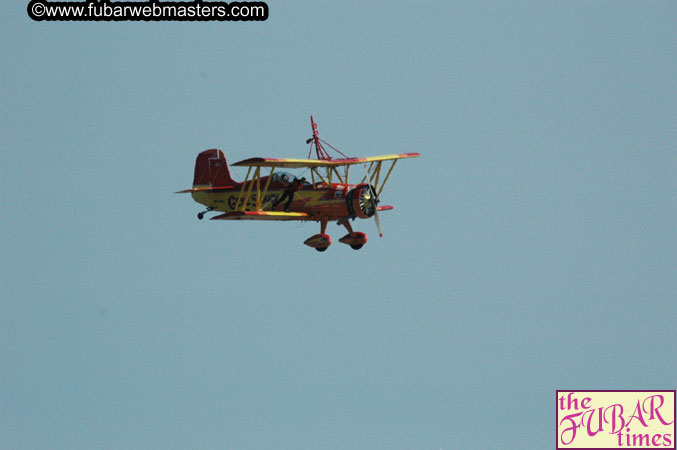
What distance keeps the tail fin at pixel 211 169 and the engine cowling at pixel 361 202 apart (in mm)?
4965

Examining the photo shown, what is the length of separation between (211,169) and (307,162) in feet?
18.2

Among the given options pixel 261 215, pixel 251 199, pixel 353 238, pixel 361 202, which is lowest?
pixel 261 215

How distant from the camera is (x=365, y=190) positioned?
1609 inches

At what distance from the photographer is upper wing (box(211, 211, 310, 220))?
1478 inches

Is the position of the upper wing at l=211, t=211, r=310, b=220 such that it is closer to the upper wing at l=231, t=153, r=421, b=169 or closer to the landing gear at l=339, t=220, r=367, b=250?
the upper wing at l=231, t=153, r=421, b=169

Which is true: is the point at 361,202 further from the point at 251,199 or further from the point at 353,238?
the point at 251,199

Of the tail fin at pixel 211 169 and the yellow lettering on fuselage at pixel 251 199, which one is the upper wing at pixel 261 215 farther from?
the tail fin at pixel 211 169

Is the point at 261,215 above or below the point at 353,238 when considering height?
below

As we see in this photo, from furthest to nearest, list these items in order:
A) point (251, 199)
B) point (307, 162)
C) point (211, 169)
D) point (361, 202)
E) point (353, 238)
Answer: point (211, 169) → point (353, 238) → point (251, 199) → point (361, 202) → point (307, 162)

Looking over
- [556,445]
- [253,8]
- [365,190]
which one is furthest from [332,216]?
[556,445]

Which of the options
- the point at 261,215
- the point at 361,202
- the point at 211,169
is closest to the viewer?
the point at 261,215

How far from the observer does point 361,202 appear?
133 feet

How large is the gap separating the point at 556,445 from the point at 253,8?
17247 mm

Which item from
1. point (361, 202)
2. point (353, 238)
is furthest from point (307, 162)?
point (353, 238)
